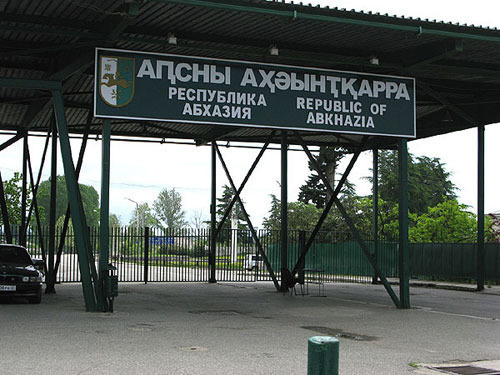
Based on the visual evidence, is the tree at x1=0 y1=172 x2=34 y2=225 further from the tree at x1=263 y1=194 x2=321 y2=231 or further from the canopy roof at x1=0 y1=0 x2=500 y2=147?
the tree at x1=263 y1=194 x2=321 y2=231

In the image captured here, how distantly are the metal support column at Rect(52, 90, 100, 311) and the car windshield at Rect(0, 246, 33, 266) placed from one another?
332cm

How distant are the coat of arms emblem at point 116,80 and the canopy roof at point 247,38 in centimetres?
46

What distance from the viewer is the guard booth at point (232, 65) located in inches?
547

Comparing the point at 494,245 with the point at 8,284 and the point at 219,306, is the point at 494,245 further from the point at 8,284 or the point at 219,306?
the point at 8,284

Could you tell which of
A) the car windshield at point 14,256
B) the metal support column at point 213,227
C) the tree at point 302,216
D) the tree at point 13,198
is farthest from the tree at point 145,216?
the car windshield at point 14,256

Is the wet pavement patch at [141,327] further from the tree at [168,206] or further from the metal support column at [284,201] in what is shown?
the tree at [168,206]

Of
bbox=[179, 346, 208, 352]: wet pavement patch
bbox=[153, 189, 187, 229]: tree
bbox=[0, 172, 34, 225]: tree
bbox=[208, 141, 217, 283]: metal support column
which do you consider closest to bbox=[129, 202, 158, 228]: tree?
bbox=[153, 189, 187, 229]: tree

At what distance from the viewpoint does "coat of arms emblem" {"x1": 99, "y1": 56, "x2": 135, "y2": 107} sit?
566 inches

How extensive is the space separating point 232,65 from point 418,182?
185 ft

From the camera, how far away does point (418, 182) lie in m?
69.1

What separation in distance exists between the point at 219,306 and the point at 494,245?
15.2 m

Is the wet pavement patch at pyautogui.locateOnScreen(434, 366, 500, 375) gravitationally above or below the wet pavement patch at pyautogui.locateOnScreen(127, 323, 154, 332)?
below

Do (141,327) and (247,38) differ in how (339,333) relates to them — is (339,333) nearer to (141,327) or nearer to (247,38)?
(141,327)

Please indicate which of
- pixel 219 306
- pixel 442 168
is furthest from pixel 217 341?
pixel 442 168
